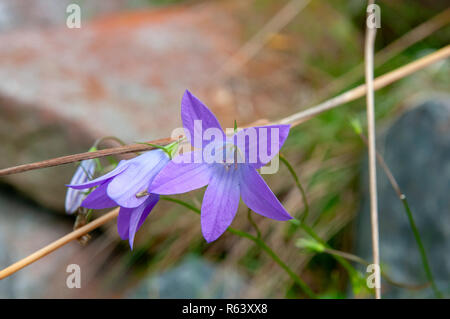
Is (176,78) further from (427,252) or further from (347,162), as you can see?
(427,252)

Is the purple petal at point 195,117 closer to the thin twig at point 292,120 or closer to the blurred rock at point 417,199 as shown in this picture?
the thin twig at point 292,120

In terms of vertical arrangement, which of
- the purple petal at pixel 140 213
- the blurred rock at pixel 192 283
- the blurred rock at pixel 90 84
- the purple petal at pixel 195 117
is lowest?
the blurred rock at pixel 192 283

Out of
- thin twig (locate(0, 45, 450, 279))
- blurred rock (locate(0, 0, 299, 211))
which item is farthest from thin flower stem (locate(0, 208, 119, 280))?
blurred rock (locate(0, 0, 299, 211))

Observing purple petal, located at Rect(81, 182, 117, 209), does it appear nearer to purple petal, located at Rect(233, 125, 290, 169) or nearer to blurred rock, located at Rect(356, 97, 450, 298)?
purple petal, located at Rect(233, 125, 290, 169)

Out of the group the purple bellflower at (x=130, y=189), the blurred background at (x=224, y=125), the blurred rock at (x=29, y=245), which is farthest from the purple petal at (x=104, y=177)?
the blurred rock at (x=29, y=245)
